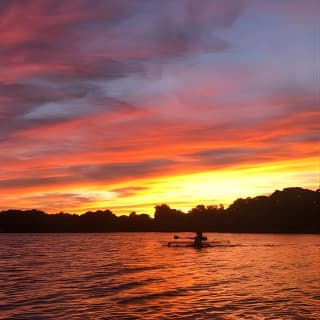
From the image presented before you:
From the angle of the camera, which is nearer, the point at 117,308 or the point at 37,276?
the point at 117,308

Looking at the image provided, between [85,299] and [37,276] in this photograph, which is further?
[37,276]

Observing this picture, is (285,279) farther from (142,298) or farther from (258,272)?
(142,298)

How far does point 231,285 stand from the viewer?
55094 millimetres

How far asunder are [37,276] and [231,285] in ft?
86.7

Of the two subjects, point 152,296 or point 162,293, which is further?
point 162,293

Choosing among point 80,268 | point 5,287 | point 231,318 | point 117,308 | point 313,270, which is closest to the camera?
point 231,318

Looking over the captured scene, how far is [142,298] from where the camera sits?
152 ft

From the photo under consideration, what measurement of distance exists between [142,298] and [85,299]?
5.11 metres

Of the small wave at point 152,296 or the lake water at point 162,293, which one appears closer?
the lake water at point 162,293

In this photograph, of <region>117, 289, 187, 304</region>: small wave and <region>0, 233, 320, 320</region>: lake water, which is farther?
<region>117, 289, 187, 304</region>: small wave

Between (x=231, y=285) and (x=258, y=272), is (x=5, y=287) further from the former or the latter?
(x=258, y=272)

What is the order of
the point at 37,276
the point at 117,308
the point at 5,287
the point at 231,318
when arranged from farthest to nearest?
the point at 37,276 → the point at 5,287 → the point at 117,308 → the point at 231,318

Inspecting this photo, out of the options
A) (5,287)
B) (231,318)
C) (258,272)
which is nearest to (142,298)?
(231,318)

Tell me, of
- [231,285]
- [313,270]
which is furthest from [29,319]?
[313,270]
